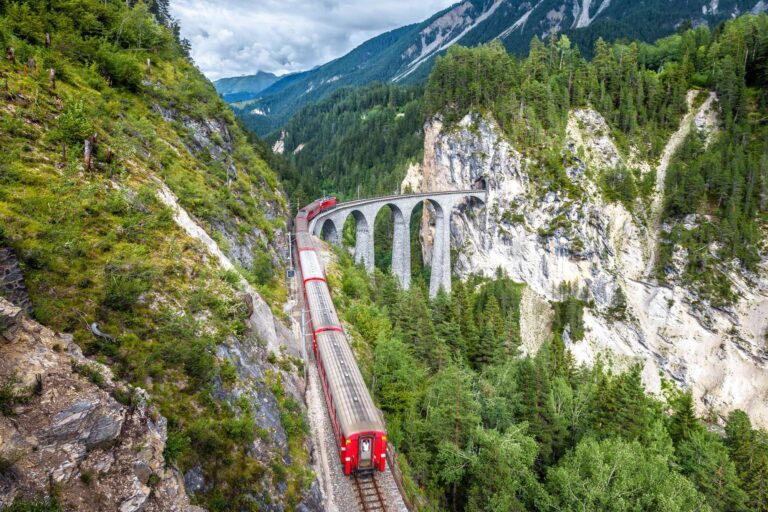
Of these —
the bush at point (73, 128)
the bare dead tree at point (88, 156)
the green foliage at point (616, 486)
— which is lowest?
the green foliage at point (616, 486)

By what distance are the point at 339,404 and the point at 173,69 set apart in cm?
4047

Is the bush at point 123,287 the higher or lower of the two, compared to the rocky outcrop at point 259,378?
higher

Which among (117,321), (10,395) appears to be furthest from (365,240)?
(10,395)

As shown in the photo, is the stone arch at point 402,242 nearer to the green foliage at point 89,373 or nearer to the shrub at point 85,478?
the green foliage at point 89,373

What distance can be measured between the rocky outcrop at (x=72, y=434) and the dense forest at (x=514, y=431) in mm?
13059

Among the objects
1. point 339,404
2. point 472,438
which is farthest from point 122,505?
point 472,438

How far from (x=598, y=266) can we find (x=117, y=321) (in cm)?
7076

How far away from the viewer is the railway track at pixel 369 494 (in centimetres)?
1636

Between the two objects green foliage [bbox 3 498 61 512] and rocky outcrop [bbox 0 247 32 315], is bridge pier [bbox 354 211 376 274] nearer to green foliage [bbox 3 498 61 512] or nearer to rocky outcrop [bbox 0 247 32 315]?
rocky outcrop [bbox 0 247 32 315]

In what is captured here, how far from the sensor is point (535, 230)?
70.2 meters

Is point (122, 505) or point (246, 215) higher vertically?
point (246, 215)

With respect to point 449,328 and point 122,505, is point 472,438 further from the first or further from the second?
point 449,328

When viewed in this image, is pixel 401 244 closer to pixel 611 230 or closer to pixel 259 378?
pixel 611 230

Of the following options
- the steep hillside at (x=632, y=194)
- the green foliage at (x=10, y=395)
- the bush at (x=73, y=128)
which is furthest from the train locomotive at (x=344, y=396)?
the steep hillside at (x=632, y=194)
